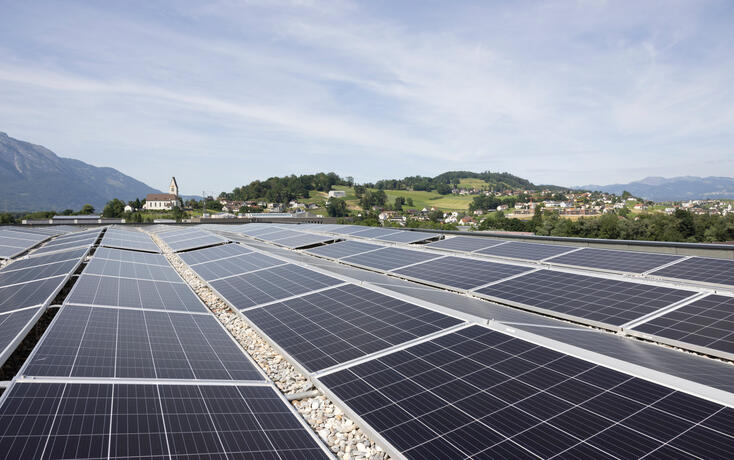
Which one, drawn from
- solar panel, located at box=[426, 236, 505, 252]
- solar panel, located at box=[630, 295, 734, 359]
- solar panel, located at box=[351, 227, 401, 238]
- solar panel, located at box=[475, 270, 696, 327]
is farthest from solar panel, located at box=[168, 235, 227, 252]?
solar panel, located at box=[630, 295, 734, 359]

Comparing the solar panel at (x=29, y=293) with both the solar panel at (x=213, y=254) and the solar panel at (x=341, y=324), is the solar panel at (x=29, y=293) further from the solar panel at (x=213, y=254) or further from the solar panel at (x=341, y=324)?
the solar panel at (x=213, y=254)

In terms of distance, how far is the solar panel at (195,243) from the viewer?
102 feet

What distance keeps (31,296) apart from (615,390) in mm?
16796

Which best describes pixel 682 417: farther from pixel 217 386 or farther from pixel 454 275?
pixel 454 275

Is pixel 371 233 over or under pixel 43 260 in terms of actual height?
over

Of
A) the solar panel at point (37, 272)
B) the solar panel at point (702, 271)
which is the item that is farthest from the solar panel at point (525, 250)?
the solar panel at point (37, 272)

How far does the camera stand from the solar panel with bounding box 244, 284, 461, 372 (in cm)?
880

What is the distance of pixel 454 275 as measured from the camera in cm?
1845

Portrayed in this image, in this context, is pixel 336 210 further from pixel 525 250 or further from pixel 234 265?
pixel 234 265

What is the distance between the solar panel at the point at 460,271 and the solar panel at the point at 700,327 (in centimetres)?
647

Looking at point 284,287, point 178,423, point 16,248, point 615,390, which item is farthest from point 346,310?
point 16,248

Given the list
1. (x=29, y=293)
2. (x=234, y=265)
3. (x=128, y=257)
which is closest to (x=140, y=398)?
(x=29, y=293)

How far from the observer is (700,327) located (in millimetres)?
10781

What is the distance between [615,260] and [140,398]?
68.9 ft
